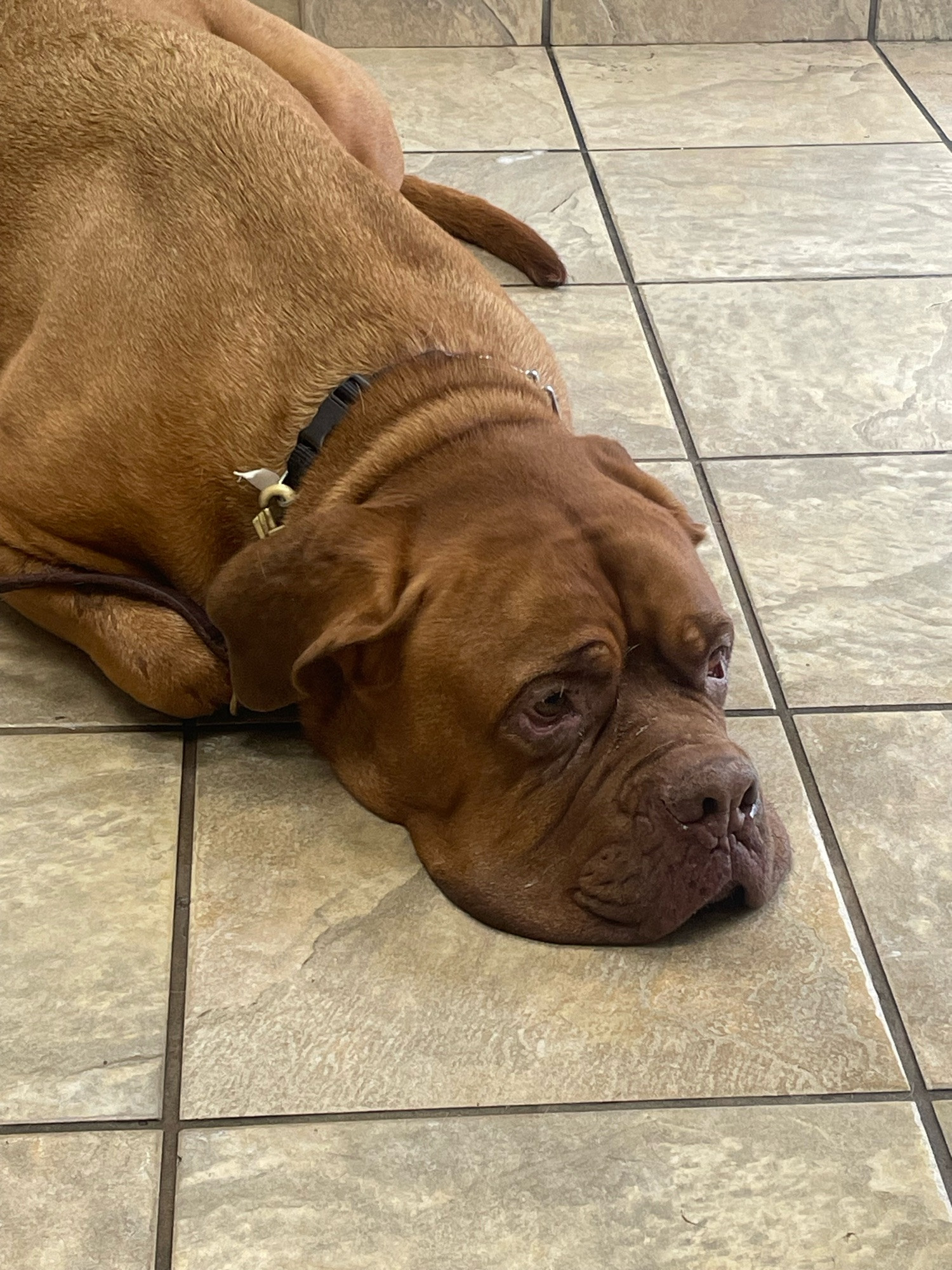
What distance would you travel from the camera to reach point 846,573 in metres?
2.59

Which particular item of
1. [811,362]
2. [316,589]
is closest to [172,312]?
[316,589]

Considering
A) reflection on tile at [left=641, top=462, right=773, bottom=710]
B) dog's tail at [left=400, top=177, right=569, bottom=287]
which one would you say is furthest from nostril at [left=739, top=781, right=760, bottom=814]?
dog's tail at [left=400, top=177, right=569, bottom=287]

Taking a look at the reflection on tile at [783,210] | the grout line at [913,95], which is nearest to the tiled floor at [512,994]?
the reflection on tile at [783,210]

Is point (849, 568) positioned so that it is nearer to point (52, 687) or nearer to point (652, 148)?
point (52, 687)

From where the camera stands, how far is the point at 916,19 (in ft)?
15.0

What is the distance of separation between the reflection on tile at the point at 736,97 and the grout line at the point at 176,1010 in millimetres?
2414

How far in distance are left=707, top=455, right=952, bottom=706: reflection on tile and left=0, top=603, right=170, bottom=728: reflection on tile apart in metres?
1.02

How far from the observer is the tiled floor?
64.2 inches

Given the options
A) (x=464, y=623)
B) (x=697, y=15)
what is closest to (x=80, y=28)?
(x=464, y=623)

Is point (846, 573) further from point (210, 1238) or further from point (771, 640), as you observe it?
point (210, 1238)

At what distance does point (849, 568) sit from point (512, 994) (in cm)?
110

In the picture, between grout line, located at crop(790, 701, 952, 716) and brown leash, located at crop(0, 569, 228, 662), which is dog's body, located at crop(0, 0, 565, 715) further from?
grout line, located at crop(790, 701, 952, 716)

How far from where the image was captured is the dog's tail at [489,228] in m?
3.30

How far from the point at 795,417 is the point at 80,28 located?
1.48 meters
